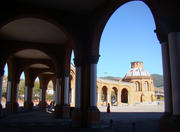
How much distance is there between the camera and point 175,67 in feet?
18.0

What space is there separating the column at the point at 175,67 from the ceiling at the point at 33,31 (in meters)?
8.35

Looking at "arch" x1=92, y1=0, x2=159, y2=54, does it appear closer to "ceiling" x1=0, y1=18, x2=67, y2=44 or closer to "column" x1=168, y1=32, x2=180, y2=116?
"ceiling" x1=0, y1=18, x2=67, y2=44

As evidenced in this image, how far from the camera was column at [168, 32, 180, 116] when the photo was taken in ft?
17.5

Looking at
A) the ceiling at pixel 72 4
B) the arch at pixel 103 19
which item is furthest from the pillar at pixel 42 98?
the ceiling at pixel 72 4

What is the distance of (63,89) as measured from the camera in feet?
52.1

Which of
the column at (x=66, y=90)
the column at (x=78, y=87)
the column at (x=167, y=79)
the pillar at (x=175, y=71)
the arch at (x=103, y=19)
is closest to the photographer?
the pillar at (x=175, y=71)

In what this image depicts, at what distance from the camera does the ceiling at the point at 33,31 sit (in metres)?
12.5

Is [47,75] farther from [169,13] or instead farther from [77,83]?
[169,13]

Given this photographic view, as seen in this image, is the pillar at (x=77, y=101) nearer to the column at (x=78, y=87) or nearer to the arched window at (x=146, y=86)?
the column at (x=78, y=87)

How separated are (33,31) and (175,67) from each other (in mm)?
10654

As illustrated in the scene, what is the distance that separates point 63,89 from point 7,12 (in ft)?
24.2

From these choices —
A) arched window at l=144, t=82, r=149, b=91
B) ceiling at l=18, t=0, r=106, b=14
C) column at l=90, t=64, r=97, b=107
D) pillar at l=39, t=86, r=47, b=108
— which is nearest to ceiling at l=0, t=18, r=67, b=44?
ceiling at l=18, t=0, r=106, b=14

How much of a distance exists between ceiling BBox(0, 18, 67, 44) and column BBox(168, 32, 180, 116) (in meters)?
8.35

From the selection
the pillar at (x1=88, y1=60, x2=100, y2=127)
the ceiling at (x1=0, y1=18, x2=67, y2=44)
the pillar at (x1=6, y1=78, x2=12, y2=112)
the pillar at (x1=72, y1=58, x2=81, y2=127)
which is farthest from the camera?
the pillar at (x1=6, y1=78, x2=12, y2=112)
